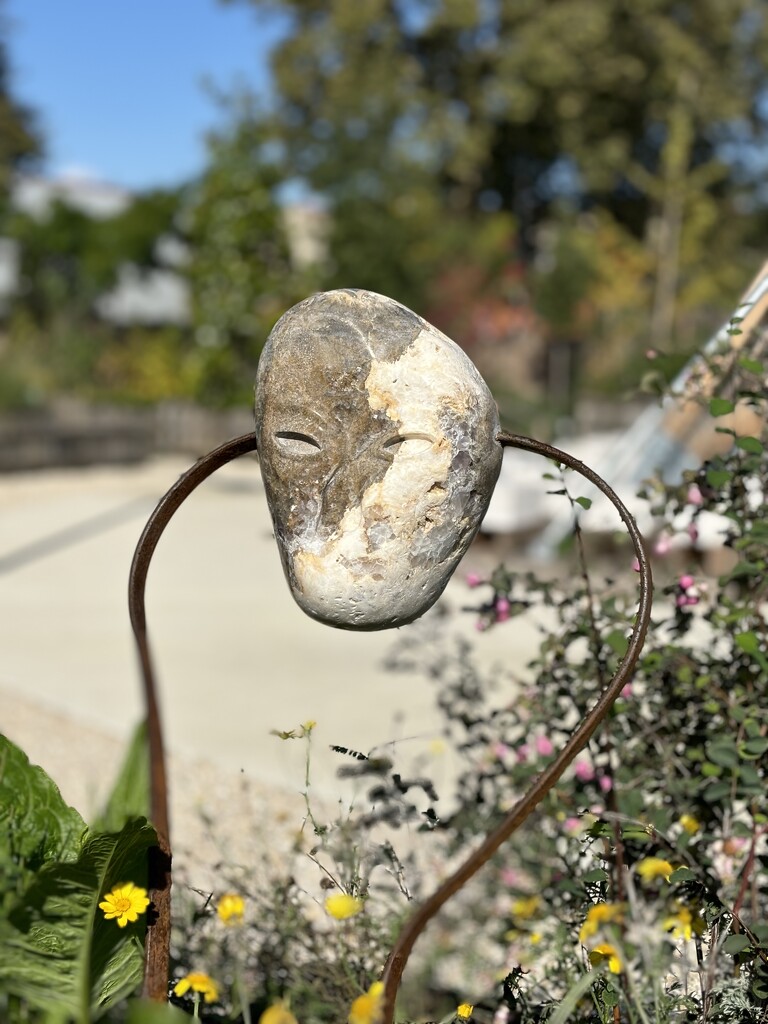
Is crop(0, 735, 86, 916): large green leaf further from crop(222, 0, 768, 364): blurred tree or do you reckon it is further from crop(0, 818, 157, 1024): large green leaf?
crop(222, 0, 768, 364): blurred tree

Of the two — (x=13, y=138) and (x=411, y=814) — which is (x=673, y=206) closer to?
(x=13, y=138)

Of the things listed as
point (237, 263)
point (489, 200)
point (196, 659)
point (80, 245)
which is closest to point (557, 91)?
point (489, 200)

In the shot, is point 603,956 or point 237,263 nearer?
point 603,956

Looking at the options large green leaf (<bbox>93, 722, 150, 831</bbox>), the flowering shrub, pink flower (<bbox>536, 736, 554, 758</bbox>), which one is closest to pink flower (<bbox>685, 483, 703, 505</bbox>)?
the flowering shrub

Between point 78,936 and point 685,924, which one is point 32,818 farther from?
point 685,924

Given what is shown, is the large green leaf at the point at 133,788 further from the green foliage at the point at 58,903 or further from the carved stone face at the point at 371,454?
the carved stone face at the point at 371,454

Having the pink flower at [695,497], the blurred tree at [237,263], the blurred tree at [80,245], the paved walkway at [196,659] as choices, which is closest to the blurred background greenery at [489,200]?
the blurred tree at [80,245]
